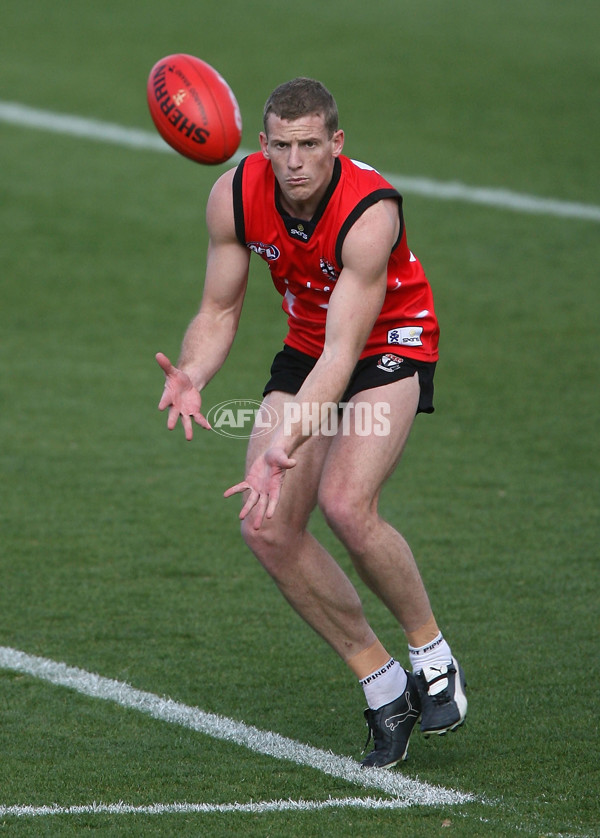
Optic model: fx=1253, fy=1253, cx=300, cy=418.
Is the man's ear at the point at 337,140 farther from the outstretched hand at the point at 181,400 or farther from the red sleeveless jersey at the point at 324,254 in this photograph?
the outstretched hand at the point at 181,400

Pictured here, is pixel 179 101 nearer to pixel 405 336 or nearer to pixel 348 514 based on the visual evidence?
pixel 405 336

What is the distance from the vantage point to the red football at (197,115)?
5.93 meters

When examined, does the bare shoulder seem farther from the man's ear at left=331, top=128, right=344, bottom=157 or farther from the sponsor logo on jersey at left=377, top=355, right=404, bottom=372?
the sponsor logo on jersey at left=377, top=355, right=404, bottom=372

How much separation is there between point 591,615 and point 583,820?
2.01 m

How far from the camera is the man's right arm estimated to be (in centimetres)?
472

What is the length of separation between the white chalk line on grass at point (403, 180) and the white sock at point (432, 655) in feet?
34.2

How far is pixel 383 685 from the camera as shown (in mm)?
4559

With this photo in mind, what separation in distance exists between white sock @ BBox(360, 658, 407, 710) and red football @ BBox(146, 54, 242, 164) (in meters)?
2.67

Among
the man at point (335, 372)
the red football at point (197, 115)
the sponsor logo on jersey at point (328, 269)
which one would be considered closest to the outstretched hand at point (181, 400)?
the man at point (335, 372)

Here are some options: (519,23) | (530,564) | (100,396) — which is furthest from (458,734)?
(519,23)

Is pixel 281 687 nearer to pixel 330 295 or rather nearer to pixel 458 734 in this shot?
pixel 458 734

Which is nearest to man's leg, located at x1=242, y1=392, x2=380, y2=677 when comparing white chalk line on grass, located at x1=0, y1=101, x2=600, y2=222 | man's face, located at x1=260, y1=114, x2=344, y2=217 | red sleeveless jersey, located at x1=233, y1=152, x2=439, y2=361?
red sleeveless jersey, located at x1=233, y1=152, x2=439, y2=361

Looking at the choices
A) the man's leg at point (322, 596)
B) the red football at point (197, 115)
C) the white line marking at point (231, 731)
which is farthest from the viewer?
the red football at point (197, 115)

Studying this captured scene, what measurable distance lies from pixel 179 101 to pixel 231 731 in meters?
2.99
